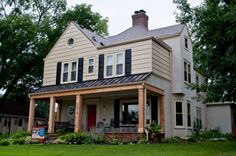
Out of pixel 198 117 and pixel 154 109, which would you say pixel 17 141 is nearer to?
pixel 154 109

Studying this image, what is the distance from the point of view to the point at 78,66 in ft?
71.3

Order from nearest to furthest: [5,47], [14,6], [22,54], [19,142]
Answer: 1. [19,142]
2. [5,47]
3. [22,54]
4. [14,6]

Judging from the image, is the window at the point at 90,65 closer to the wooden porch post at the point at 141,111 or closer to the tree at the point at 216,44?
the wooden porch post at the point at 141,111

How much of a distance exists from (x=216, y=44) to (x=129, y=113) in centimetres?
926

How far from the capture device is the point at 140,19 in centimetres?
2488

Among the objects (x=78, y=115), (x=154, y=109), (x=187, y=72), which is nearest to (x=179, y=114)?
(x=154, y=109)

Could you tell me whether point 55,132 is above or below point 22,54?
below

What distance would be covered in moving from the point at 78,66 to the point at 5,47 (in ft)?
31.4

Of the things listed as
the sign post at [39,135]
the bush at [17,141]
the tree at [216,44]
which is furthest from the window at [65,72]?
the tree at [216,44]

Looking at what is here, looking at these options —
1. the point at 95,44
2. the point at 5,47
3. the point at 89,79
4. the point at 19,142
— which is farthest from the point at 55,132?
the point at 5,47

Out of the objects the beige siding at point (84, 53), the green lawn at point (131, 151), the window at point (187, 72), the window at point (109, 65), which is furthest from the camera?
the window at point (187, 72)

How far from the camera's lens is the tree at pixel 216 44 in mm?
11703

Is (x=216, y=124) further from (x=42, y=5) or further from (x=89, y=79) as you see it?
(x=42, y=5)

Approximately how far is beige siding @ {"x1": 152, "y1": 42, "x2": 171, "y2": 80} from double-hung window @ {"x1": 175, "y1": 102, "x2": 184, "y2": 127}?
2099 millimetres
